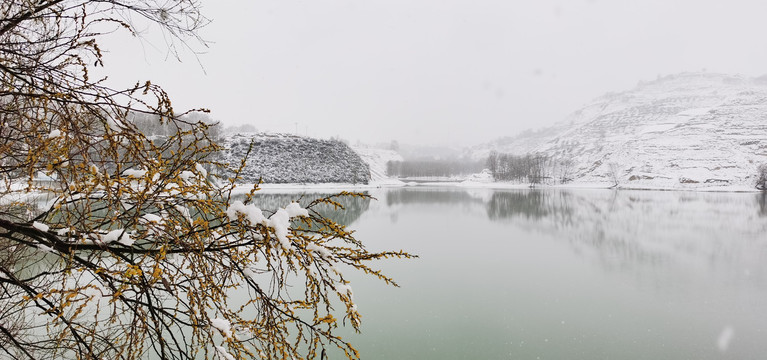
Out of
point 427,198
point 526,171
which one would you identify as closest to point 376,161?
point 526,171

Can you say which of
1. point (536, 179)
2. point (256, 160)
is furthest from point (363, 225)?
point (536, 179)

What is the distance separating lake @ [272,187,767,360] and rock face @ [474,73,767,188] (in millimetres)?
62468

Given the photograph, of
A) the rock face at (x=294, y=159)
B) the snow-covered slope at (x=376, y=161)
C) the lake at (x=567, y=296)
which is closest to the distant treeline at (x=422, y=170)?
the snow-covered slope at (x=376, y=161)

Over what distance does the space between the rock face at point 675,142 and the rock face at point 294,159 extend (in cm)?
5583

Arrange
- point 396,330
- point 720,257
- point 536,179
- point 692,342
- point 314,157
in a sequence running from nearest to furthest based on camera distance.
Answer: point 692,342, point 396,330, point 720,257, point 314,157, point 536,179

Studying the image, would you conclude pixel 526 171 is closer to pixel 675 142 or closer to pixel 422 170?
pixel 675 142

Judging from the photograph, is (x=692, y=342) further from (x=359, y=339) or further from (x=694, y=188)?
(x=694, y=188)

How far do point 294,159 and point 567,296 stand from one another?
4799 centimetres

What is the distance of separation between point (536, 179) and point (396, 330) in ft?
231

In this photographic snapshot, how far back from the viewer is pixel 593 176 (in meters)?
78.1

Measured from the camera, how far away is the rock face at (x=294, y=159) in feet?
159

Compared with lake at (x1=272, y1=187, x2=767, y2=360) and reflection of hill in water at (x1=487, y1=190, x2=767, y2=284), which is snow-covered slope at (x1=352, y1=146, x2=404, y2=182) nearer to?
reflection of hill in water at (x1=487, y1=190, x2=767, y2=284)

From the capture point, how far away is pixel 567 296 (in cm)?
768

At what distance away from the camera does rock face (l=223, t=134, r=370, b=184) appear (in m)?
48.5
